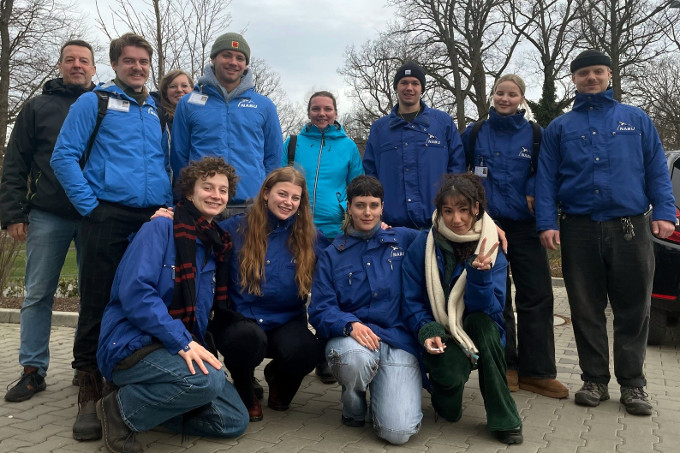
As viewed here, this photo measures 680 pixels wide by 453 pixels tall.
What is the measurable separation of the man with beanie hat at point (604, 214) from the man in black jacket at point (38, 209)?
3334 mm

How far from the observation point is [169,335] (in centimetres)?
310

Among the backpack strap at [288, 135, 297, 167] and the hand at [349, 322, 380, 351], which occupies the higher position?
the backpack strap at [288, 135, 297, 167]

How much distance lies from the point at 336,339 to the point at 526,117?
2.20 meters

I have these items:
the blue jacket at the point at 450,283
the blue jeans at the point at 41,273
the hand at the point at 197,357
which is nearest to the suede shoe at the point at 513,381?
the blue jacket at the point at 450,283

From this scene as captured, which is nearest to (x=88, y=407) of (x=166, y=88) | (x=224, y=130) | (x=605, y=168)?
(x=224, y=130)

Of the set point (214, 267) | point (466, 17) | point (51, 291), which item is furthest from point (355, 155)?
point (466, 17)

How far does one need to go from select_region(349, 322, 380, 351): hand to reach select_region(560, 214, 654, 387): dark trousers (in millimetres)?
1584

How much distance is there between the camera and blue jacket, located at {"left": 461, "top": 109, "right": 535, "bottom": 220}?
170 inches

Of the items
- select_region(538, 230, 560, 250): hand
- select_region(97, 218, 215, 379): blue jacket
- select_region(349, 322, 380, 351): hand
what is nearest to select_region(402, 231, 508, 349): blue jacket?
select_region(349, 322, 380, 351): hand

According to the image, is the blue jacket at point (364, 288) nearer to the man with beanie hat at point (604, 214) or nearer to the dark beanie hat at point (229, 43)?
the man with beanie hat at point (604, 214)

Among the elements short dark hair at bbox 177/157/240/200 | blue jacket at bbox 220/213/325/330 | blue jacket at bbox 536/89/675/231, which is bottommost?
blue jacket at bbox 220/213/325/330

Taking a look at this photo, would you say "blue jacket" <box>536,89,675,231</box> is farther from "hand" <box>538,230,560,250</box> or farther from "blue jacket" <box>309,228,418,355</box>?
"blue jacket" <box>309,228,418,355</box>

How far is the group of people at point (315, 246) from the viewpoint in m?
3.35

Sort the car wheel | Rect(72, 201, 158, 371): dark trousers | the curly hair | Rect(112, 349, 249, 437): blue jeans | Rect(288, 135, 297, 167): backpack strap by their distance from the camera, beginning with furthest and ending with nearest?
the car wheel → the curly hair → Rect(288, 135, 297, 167): backpack strap → Rect(72, 201, 158, 371): dark trousers → Rect(112, 349, 249, 437): blue jeans
